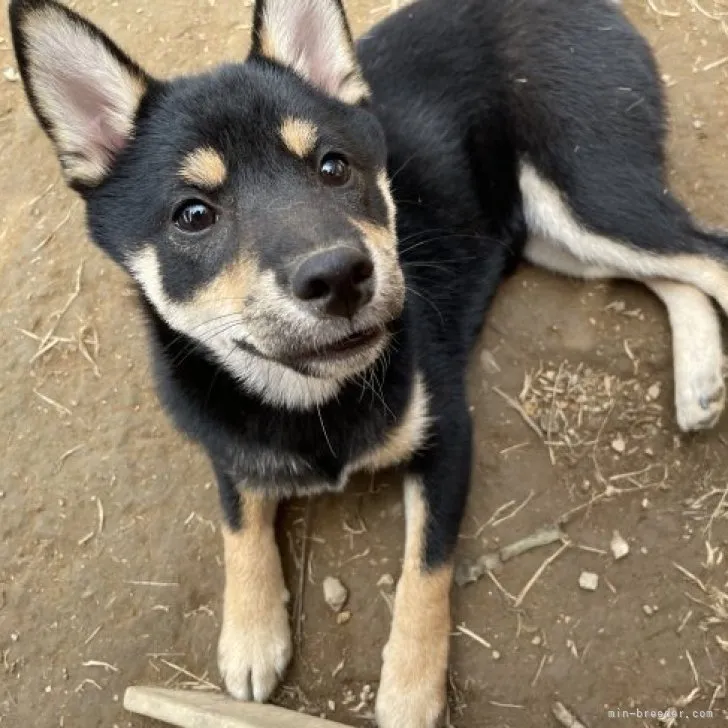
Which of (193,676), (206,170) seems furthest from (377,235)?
(193,676)

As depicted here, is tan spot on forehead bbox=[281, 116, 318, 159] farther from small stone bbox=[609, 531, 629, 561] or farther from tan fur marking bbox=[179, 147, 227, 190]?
small stone bbox=[609, 531, 629, 561]

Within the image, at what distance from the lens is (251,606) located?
9.15 feet

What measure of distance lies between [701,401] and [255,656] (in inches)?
75.0

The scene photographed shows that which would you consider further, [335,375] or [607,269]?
[607,269]

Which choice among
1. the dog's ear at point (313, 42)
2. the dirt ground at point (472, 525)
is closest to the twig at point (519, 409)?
the dirt ground at point (472, 525)

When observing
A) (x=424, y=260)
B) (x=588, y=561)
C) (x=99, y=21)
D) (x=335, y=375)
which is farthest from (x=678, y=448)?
(x=99, y=21)

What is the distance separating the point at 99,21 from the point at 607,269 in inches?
125

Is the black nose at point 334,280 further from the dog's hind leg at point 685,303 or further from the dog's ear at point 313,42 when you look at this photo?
the dog's hind leg at point 685,303

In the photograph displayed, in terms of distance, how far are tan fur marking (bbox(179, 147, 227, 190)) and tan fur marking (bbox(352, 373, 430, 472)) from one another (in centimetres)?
102

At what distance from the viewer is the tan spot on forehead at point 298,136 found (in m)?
2.20

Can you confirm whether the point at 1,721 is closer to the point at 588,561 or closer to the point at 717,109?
the point at 588,561

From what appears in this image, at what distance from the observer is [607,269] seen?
10.7 ft

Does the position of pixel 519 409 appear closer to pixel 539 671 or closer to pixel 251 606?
pixel 539 671

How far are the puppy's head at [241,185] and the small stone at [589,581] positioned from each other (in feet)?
4.24
